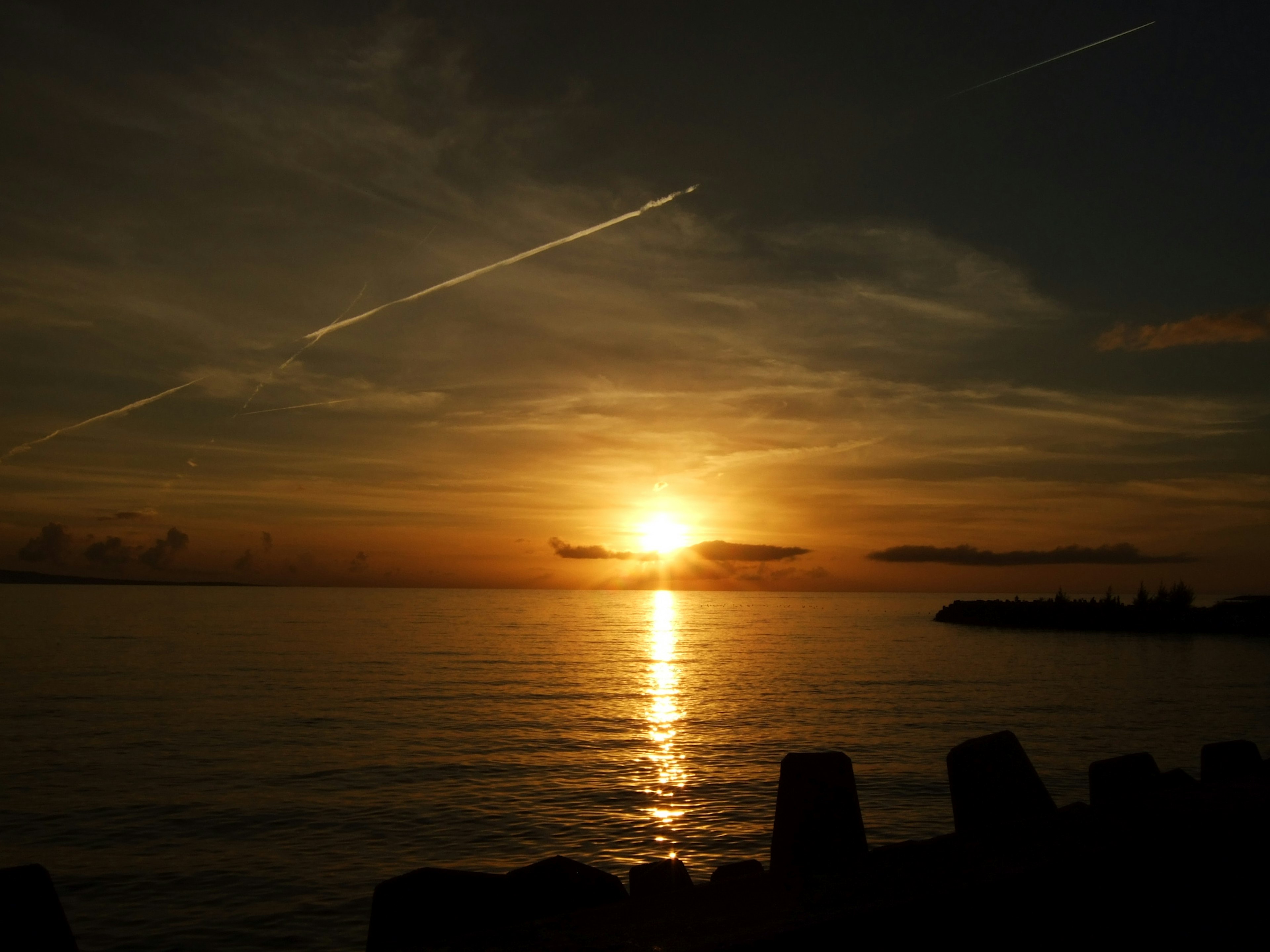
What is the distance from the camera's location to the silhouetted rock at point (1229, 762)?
5.33 m

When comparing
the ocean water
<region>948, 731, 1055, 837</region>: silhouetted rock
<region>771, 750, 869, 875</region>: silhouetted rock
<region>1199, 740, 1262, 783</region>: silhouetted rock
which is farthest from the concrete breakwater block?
the ocean water

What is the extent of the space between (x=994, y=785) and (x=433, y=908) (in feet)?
8.32

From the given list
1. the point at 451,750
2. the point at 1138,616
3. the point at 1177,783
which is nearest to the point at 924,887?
the point at 1177,783

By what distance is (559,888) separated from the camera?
11.0ft

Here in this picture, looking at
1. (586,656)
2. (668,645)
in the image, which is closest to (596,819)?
(586,656)

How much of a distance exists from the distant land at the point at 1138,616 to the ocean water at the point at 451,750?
85.8ft

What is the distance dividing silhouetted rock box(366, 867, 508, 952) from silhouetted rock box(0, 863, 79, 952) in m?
0.90

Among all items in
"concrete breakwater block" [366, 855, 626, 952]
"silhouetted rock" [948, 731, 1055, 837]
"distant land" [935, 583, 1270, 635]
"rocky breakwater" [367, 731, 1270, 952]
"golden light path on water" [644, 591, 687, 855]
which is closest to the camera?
"rocky breakwater" [367, 731, 1270, 952]

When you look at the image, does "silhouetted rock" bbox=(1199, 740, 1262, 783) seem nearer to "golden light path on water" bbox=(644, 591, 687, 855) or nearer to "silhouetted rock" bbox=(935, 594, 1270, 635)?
"golden light path on water" bbox=(644, 591, 687, 855)

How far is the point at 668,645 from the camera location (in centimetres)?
7331

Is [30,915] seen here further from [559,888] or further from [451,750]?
[451,750]

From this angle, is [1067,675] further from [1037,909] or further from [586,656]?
[1037,909]

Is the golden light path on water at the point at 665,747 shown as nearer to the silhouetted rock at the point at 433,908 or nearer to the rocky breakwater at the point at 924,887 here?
the rocky breakwater at the point at 924,887

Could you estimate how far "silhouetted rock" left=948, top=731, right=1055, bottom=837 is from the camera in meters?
3.97
